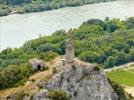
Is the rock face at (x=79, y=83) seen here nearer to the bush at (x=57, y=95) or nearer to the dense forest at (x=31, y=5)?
the bush at (x=57, y=95)

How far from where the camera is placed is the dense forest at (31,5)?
119 meters

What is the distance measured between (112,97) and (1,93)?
→ 845 centimetres

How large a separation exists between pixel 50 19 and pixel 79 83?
73119 millimetres

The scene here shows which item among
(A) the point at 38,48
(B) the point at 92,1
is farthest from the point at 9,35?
(B) the point at 92,1

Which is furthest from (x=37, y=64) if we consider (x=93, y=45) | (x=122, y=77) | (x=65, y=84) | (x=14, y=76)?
(x=93, y=45)

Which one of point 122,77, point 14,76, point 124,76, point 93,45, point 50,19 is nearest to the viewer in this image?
point 14,76

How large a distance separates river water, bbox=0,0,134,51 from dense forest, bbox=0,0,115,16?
242cm

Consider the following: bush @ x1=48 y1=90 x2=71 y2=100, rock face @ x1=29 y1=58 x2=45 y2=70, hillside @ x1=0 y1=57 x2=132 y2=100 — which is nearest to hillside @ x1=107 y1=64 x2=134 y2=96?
hillside @ x1=0 y1=57 x2=132 y2=100

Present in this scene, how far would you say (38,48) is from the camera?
83.8m

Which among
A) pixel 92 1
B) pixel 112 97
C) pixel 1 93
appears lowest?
pixel 92 1

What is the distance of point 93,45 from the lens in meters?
86.4

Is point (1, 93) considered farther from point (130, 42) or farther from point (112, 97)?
point (130, 42)

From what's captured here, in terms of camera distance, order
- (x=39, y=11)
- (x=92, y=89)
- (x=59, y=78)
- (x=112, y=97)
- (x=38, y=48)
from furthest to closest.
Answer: (x=39, y=11)
(x=38, y=48)
(x=112, y=97)
(x=92, y=89)
(x=59, y=78)

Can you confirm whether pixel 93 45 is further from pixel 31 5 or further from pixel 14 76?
pixel 14 76
